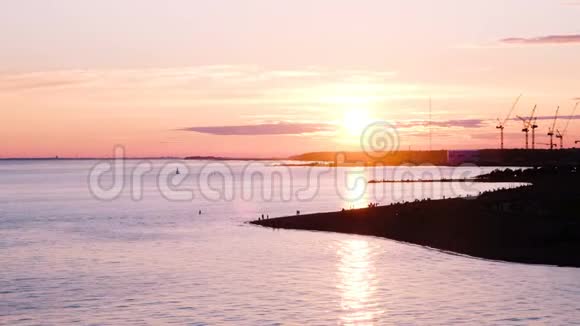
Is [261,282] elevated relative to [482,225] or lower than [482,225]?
lower

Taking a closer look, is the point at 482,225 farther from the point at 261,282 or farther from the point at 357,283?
the point at 261,282

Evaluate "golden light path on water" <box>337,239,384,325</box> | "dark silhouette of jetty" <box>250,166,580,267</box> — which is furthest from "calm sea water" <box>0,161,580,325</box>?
"dark silhouette of jetty" <box>250,166,580,267</box>

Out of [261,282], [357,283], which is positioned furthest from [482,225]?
[261,282]

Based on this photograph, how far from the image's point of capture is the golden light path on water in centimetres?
4506

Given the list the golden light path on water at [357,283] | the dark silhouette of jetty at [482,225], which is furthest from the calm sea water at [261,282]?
the dark silhouette of jetty at [482,225]

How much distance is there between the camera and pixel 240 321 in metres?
43.9

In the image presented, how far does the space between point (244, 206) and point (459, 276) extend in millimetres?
94815

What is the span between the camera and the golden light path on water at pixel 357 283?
148ft

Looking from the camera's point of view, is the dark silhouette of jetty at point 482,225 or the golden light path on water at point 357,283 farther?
the dark silhouette of jetty at point 482,225

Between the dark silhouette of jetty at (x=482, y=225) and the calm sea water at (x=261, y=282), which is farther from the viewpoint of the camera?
the dark silhouette of jetty at (x=482, y=225)

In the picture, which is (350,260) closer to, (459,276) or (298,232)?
(459,276)

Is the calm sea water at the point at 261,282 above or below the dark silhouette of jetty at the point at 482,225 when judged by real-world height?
below

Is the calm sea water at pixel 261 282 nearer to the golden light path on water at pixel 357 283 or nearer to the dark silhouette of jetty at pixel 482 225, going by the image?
the golden light path on water at pixel 357 283

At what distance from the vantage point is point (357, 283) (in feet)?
186
